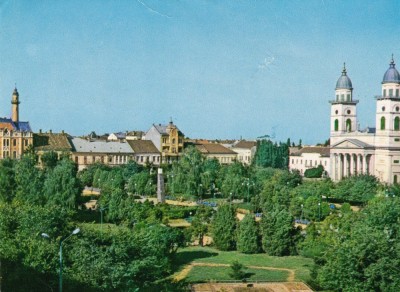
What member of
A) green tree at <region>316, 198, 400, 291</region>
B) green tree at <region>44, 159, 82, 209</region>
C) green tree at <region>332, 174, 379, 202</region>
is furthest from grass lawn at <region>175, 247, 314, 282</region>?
green tree at <region>332, 174, 379, 202</region>

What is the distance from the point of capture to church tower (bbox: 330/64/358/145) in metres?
73.4

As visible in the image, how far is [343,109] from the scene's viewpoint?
242 ft

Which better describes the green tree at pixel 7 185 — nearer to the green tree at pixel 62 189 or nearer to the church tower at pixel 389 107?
the green tree at pixel 62 189

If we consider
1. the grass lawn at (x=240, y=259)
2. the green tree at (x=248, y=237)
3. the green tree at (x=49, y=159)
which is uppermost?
the green tree at (x=49, y=159)

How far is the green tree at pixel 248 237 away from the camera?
30469 mm

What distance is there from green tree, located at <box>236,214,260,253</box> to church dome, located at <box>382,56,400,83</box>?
4084 centimetres

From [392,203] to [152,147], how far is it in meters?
58.3

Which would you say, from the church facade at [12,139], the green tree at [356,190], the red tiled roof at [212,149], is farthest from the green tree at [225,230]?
the red tiled roof at [212,149]

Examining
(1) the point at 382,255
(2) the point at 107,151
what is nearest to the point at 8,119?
(2) the point at 107,151

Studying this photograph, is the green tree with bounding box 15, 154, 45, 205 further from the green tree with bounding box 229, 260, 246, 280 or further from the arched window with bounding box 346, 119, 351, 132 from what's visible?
the arched window with bounding box 346, 119, 351, 132

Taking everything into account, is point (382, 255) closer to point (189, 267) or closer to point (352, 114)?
point (189, 267)

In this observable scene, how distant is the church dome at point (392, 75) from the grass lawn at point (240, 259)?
4164 cm

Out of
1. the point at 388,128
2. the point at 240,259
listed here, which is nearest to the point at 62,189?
the point at 240,259

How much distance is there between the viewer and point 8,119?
76.6 m
